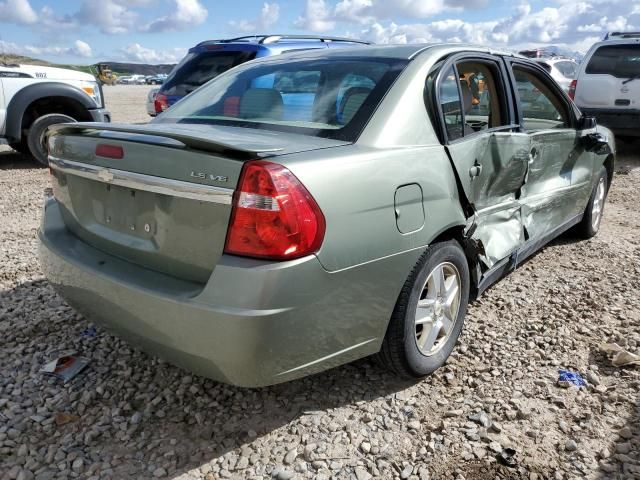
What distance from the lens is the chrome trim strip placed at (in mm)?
1967

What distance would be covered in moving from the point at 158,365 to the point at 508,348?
1891 mm

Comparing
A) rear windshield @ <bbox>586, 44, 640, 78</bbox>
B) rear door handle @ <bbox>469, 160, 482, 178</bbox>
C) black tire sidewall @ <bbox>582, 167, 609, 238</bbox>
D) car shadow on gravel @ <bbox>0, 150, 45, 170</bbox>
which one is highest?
rear windshield @ <bbox>586, 44, 640, 78</bbox>

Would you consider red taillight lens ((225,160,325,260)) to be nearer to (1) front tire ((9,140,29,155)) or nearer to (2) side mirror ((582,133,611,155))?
(2) side mirror ((582,133,611,155))

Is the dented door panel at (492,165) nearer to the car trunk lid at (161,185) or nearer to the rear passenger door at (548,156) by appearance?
the rear passenger door at (548,156)

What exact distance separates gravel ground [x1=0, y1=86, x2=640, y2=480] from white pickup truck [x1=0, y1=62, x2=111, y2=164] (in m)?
5.01

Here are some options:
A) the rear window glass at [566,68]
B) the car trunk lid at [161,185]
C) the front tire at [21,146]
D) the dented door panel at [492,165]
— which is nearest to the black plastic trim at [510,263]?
the dented door panel at [492,165]

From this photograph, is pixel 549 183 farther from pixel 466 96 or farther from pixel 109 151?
pixel 109 151

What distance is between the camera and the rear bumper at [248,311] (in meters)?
1.92

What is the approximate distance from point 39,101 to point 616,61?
8838 millimetres

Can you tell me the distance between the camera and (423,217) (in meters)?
2.42

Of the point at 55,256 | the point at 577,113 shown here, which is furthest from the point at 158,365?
the point at 577,113

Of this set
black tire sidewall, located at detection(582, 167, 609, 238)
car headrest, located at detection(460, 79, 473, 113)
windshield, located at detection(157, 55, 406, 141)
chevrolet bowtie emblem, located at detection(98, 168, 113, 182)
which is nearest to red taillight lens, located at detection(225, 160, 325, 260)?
windshield, located at detection(157, 55, 406, 141)

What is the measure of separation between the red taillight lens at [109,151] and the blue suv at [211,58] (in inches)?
195

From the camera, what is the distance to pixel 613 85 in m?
8.71
